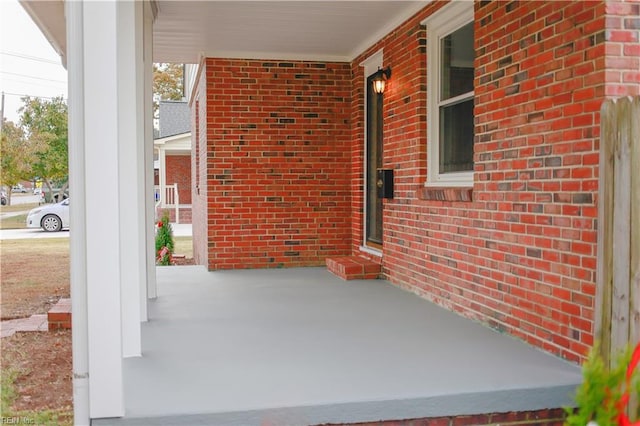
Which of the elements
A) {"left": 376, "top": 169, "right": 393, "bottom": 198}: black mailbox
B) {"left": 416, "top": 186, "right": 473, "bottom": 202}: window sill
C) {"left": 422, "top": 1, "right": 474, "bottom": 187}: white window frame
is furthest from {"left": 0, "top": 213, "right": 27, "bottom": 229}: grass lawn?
{"left": 376, "top": 169, "right": 393, "bottom": 198}: black mailbox

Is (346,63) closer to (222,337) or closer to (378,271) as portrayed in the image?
(378,271)

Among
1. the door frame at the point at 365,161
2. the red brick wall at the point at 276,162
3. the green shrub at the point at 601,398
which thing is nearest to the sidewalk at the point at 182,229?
the red brick wall at the point at 276,162

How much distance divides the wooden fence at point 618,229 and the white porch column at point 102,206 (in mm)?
2279

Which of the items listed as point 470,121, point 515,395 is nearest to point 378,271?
point 470,121

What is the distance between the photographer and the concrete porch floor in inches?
113

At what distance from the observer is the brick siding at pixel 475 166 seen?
3.39 meters

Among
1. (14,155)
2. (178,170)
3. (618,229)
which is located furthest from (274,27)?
(178,170)

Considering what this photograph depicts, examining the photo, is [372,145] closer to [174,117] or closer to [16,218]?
[16,218]

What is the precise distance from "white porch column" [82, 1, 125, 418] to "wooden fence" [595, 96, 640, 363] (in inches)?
89.7

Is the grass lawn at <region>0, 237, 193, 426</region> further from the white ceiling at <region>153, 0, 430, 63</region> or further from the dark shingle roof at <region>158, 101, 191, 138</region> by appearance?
the dark shingle roof at <region>158, 101, 191, 138</region>

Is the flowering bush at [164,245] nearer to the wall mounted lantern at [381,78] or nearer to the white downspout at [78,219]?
the wall mounted lantern at [381,78]

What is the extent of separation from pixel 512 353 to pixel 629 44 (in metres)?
1.82

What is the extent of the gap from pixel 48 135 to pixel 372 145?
4603mm

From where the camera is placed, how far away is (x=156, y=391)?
120 inches
